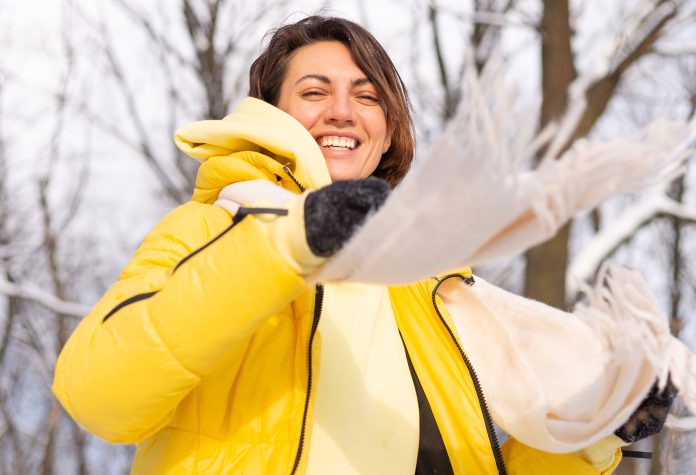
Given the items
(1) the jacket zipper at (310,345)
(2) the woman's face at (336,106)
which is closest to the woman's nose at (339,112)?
(2) the woman's face at (336,106)

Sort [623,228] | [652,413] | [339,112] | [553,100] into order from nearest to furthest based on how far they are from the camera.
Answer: [652,413] < [339,112] < [623,228] < [553,100]

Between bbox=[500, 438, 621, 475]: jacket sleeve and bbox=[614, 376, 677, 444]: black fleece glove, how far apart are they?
0.67 feet

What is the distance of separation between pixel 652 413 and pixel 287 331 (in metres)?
0.77

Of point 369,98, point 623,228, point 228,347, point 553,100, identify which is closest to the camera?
point 228,347

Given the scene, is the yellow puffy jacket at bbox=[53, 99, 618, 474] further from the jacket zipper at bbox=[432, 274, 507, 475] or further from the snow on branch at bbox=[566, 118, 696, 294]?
the snow on branch at bbox=[566, 118, 696, 294]

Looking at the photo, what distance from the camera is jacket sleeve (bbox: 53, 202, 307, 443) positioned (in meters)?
1.29

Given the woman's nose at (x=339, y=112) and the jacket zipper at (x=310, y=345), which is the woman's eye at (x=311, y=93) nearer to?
the woman's nose at (x=339, y=112)

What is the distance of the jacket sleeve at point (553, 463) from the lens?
1868 millimetres

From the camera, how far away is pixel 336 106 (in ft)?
6.89

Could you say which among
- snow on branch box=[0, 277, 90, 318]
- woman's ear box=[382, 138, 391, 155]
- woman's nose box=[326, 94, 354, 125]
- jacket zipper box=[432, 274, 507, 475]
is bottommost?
snow on branch box=[0, 277, 90, 318]

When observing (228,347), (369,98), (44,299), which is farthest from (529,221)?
(44,299)

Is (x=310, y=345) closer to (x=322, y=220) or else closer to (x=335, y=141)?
(x=322, y=220)

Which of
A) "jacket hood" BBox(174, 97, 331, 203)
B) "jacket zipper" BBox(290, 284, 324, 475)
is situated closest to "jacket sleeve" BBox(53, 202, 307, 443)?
"jacket zipper" BBox(290, 284, 324, 475)

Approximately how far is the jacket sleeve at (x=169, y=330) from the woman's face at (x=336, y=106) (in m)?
0.79
